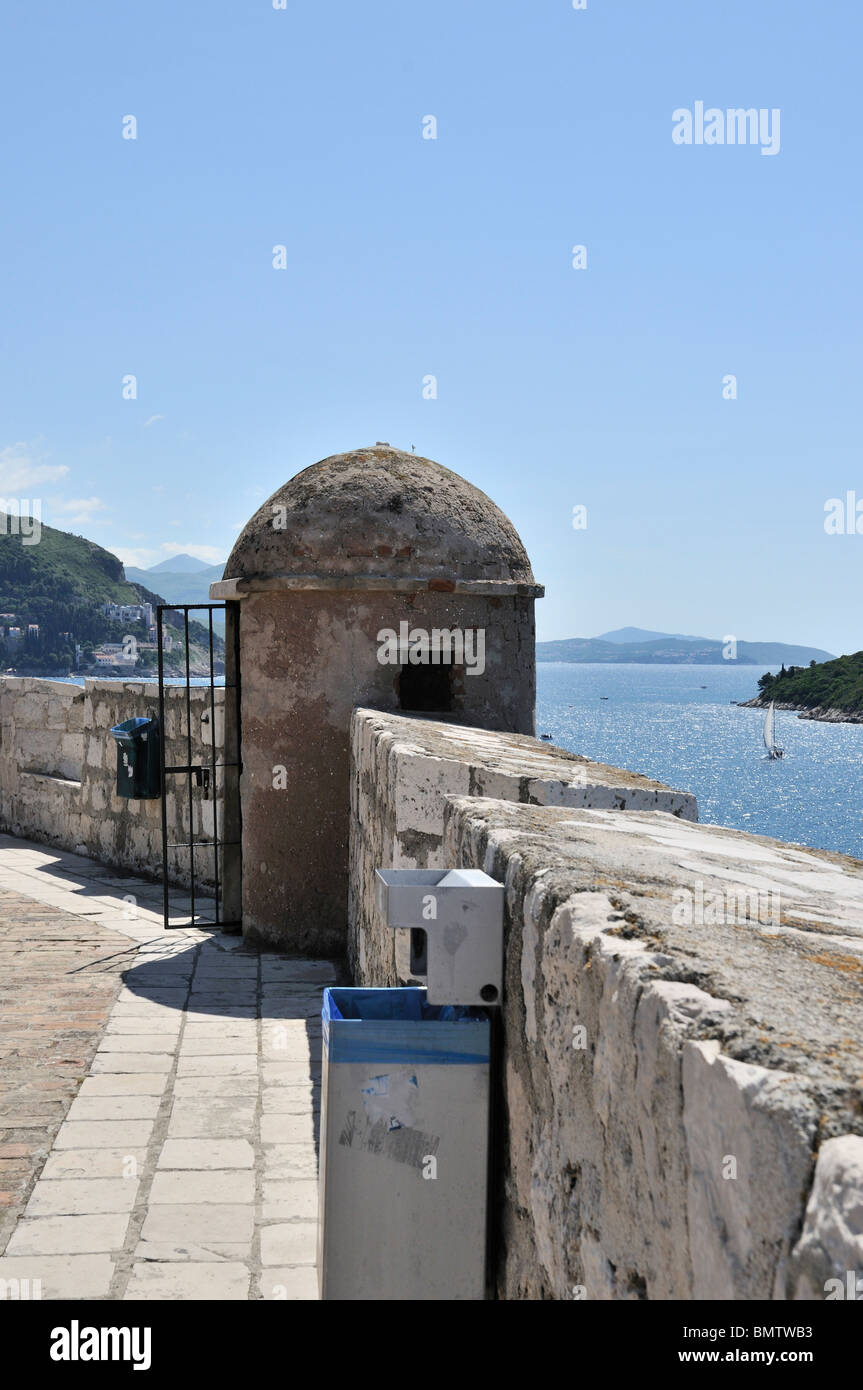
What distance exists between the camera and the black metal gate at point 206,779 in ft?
25.2

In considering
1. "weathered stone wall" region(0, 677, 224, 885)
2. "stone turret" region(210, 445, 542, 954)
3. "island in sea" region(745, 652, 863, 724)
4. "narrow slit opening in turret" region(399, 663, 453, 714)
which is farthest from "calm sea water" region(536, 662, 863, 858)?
"stone turret" region(210, 445, 542, 954)

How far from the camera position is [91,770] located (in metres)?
10.3

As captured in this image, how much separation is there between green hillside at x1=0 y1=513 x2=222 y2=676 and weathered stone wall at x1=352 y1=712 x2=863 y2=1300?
4518cm

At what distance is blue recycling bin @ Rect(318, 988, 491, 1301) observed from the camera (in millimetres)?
2346

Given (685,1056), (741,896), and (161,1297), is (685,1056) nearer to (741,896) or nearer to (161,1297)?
(741,896)

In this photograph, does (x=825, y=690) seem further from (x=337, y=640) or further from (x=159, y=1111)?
(x=159, y=1111)

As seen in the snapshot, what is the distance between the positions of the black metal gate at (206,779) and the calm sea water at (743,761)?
11439mm

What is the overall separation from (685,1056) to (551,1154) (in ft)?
2.27

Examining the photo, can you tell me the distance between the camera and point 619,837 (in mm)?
2855

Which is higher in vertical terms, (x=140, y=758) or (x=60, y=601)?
(x=60, y=601)

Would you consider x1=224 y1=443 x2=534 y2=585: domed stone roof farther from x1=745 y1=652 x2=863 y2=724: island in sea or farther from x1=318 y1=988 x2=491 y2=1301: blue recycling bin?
x1=745 y1=652 x2=863 y2=724: island in sea

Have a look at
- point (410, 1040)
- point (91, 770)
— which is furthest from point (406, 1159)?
point (91, 770)

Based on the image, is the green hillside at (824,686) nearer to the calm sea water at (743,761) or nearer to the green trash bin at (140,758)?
the calm sea water at (743,761)

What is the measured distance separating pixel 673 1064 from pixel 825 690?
327 ft
